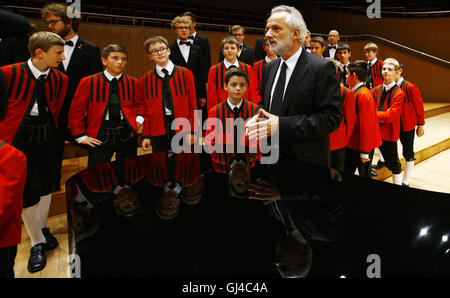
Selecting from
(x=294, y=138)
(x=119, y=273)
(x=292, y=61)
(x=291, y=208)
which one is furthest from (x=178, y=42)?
(x=119, y=273)

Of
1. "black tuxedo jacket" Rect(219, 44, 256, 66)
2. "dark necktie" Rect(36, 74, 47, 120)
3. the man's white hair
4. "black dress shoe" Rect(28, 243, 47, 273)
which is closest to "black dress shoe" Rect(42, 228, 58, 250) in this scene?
"black dress shoe" Rect(28, 243, 47, 273)

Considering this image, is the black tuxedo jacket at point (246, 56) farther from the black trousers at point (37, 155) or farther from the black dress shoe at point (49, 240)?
the black dress shoe at point (49, 240)

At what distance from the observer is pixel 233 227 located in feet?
2.94

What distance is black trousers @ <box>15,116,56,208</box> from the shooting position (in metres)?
1.68

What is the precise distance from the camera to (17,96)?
1.70m

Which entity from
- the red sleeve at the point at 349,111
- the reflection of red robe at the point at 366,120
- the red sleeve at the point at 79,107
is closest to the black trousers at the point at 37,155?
the red sleeve at the point at 79,107

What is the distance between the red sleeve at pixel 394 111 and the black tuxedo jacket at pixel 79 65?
230 cm

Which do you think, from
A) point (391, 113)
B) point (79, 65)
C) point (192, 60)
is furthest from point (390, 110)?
point (79, 65)

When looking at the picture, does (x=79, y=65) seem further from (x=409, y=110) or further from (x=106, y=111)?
(x=409, y=110)

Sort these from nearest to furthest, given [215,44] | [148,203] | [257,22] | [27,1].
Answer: [148,203]
[27,1]
[215,44]
[257,22]

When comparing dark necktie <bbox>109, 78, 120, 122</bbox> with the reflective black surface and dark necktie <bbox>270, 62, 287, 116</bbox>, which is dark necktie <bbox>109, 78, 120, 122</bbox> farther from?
dark necktie <bbox>270, 62, 287, 116</bbox>

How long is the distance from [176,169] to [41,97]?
964 mm

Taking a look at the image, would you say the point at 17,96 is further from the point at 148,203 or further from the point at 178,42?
the point at 178,42
